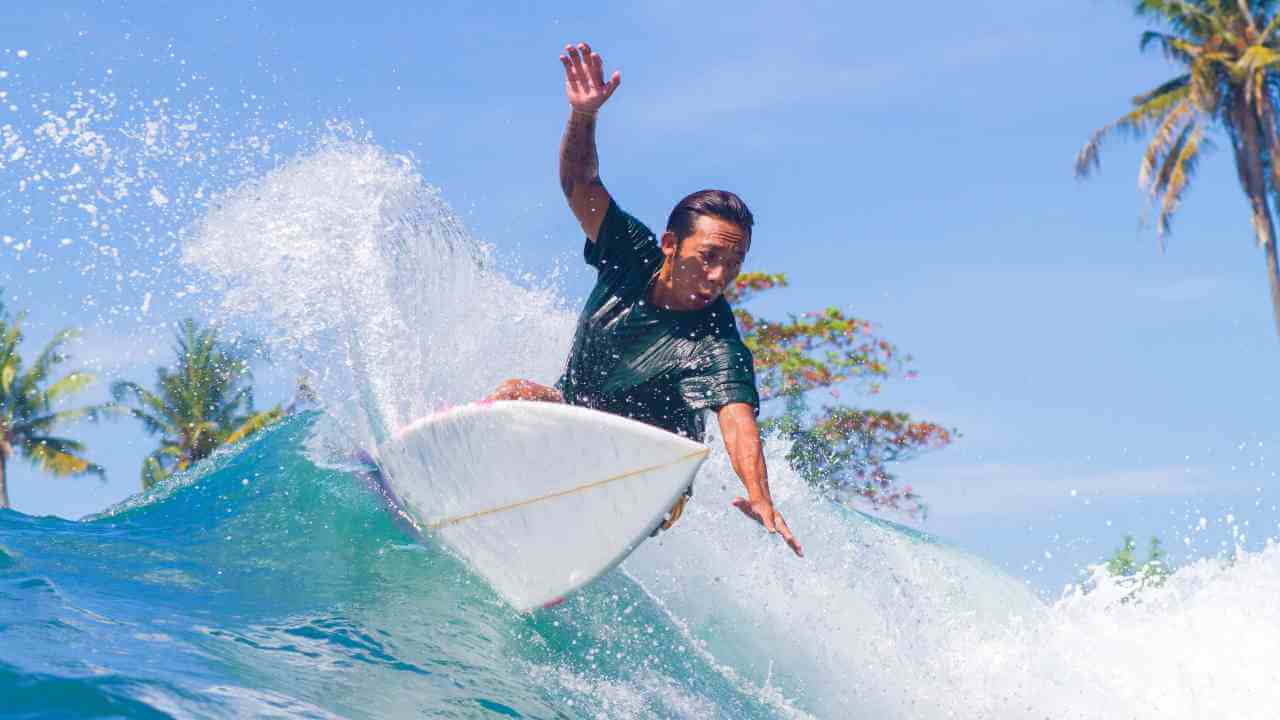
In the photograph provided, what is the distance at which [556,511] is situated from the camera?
14.1 ft

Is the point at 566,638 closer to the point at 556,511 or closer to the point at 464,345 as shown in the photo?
the point at 556,511

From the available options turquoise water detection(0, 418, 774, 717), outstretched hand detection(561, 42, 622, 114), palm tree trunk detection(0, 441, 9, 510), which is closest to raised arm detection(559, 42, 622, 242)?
outstretched hand detection(561, 42, 622, 114)

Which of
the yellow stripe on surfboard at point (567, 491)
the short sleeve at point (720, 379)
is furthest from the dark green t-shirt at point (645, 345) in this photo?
the yellow stripe on surfboard at point (567, 491)

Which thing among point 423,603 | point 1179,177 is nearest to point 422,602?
point 423,603

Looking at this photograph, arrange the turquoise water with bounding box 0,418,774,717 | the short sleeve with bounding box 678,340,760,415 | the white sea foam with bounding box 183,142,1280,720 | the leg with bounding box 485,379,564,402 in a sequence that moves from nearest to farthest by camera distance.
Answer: the turquoise water with bounding box 0,418,774,717 → the short sleeve with bounding box 678,340,760,415 → the leg with bounding box 485,379,564,402 → the white sea foam with bounding box 183,142,1280,720

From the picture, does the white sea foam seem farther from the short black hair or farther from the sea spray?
the short black hair

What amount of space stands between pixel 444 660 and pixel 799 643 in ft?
9.01

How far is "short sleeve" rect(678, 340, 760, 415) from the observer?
4.12 m

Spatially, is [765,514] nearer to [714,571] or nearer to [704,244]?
[704,244]

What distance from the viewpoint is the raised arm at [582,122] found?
397cm

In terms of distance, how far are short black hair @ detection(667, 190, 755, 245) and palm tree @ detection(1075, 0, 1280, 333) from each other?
1900cm

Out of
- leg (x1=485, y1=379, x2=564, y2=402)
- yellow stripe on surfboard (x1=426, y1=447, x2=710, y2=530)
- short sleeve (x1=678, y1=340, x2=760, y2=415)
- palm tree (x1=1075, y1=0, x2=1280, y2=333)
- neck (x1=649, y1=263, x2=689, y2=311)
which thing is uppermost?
palm tree (x1=1075, y1=0, x2=1280, y2=333)

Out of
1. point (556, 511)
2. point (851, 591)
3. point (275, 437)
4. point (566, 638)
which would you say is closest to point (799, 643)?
point (851, 591)

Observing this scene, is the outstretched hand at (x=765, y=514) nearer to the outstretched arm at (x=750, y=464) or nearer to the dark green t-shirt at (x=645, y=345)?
the outstretched arm at (x=750, y=464)
